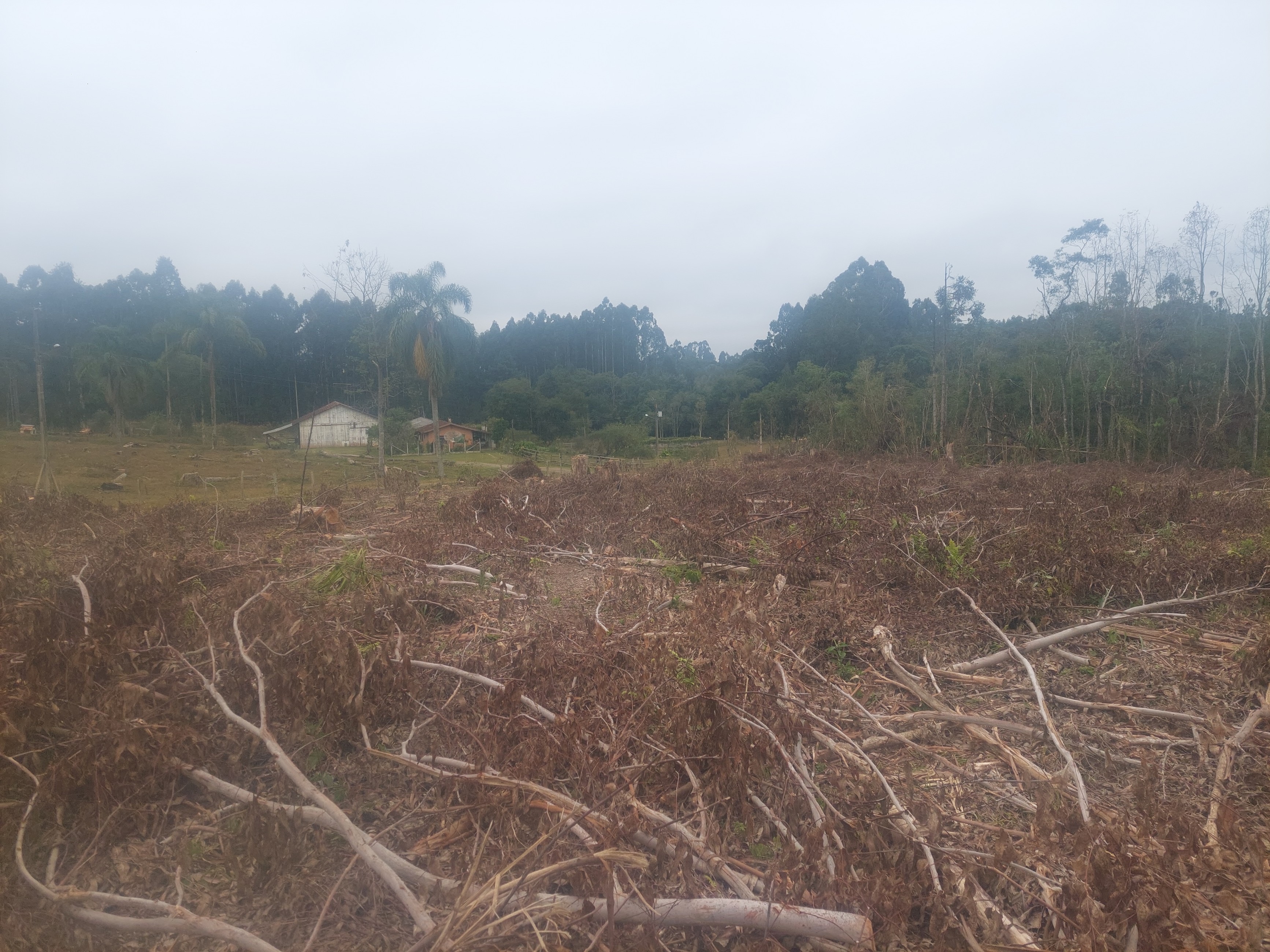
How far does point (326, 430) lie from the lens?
12.4 m

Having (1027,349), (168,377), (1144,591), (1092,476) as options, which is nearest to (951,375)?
(1027,349)

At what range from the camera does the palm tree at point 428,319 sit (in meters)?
21.1

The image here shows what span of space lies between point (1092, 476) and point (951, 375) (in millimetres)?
12686

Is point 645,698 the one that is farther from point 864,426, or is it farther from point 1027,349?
point 1027,349

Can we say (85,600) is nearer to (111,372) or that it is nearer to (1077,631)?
(1077,631)

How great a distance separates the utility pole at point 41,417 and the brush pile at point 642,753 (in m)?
0.74

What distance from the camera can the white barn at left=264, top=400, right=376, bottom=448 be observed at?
38.4 ft

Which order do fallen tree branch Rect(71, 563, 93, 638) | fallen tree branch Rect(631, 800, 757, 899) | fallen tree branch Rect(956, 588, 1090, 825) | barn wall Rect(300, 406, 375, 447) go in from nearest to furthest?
fallen tree branch Rect(631, 800, 757, 899) < fallen tree branch Rect(956, 588, 1090, 825) < fallen tree branch Rect(71, 563, 93, 638) < barn wall Rect(300, 406, 375, 447)

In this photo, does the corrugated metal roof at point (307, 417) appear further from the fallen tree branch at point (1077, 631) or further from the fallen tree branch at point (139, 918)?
the fallen tree branch at point (1077, 631)

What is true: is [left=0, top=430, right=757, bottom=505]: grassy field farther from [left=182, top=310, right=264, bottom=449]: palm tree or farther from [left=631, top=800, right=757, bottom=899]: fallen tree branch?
[left=631, top=800, right=757, bottom=899]: fallen tree branch

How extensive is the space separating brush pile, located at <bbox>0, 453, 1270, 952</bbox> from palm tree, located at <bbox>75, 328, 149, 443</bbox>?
2453 millimetres

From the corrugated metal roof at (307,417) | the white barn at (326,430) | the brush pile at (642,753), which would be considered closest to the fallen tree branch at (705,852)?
the brush pile at (642,753)

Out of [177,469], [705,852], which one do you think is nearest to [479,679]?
[705,852]

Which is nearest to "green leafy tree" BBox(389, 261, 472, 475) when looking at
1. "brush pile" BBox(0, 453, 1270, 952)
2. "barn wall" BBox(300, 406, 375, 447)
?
"barn wall" BBox(300, 406, 375, 447)
